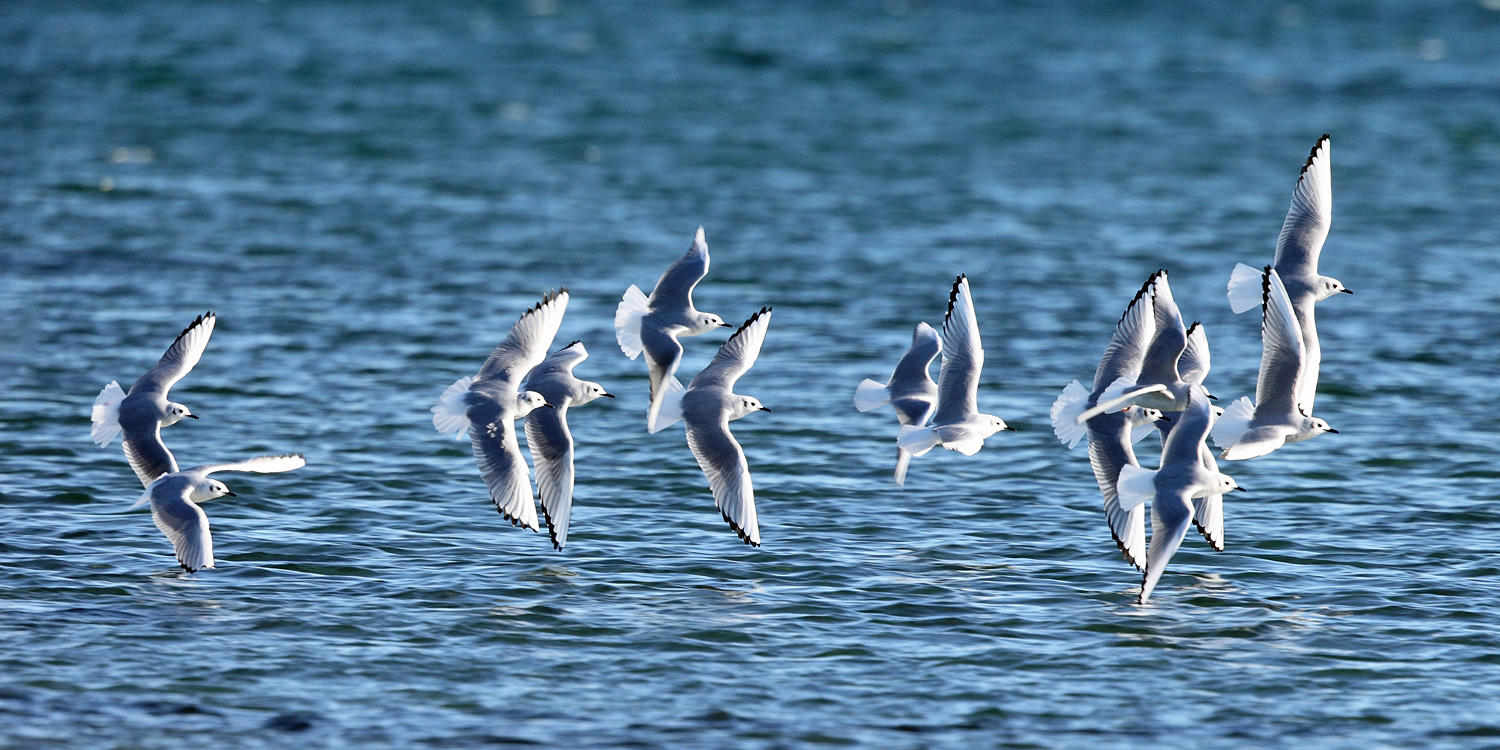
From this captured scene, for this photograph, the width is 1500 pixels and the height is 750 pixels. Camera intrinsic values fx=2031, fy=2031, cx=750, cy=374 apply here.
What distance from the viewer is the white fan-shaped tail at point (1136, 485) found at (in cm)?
1345

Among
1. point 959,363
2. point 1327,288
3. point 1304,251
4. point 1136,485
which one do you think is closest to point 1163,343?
point 1136,485

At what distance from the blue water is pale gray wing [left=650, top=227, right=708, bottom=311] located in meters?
1.99

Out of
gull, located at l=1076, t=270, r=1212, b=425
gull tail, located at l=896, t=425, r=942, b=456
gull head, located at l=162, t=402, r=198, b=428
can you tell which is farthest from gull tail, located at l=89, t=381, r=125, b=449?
gull, located at l=1076, t=270, r=1212, b=425

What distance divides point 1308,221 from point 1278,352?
152 cm

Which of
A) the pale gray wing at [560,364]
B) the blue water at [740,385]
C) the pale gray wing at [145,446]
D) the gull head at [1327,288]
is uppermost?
the gull head at [1327,288]

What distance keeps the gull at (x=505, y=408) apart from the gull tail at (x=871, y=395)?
224cm

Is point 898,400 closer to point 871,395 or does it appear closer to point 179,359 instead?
point 871,395

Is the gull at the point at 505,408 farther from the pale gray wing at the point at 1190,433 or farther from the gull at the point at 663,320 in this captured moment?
the pale gray wing at the point at 1190,433

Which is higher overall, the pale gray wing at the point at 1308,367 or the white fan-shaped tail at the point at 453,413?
the pale gray wing at the point at 1308,367

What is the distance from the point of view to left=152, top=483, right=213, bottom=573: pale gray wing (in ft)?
45.5

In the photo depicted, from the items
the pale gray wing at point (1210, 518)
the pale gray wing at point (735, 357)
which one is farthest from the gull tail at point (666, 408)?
the pale gray wing at point (1210, 518)

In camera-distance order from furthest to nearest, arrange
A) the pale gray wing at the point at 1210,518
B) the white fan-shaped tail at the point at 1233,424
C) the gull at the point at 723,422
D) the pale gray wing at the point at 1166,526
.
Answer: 1. the pale gray wing at the point at 1210,518
2. the gull at the point at 723,422
3. the white fan-shaped tail at the point at 1233,424
4. the pale gray wing at the point at 1166,526

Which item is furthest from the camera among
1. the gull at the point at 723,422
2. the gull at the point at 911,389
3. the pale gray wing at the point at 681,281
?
the pale gray wing at the point at 681,281

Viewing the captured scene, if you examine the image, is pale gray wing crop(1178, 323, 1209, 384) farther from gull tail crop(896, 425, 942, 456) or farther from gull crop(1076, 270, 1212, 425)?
gull tail crop(896, 425, 942, 456)
